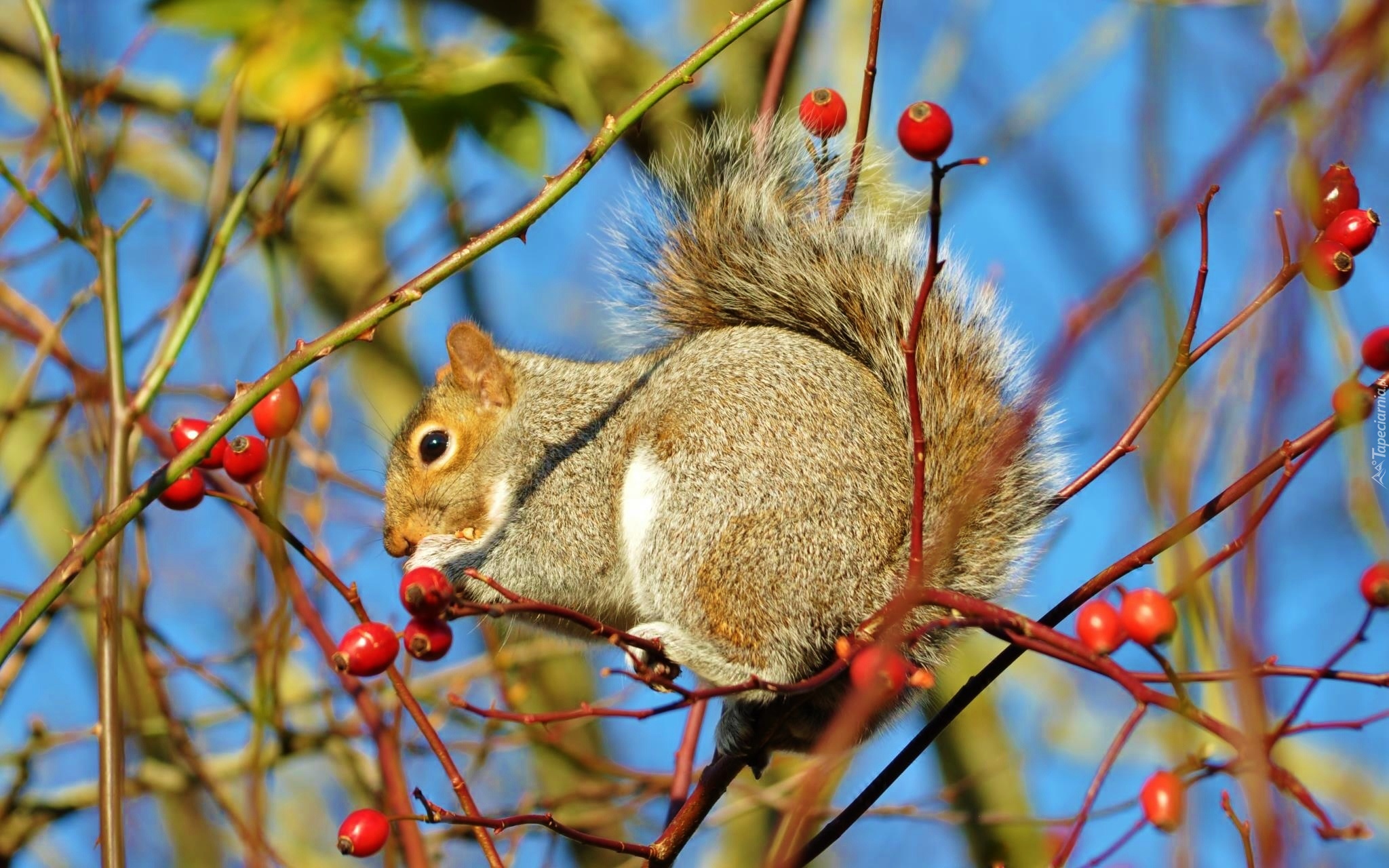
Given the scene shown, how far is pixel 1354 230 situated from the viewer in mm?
1622

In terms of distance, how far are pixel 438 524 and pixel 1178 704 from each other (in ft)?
6.51

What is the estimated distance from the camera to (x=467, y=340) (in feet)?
9.91

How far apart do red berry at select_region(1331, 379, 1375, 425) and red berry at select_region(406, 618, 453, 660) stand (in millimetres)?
1067

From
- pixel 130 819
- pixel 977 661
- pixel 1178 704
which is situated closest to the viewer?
pixel 1178 704

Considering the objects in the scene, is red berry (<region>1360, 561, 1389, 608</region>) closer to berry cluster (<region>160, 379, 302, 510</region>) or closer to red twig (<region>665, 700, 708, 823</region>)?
red twig (<region>665, 700, 708, 823</region>)

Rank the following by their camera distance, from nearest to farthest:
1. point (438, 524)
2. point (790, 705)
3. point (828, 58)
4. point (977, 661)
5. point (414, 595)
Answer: point (414, 595) → point (790, 705) → point (438, 524) → point (977, 661) → point (828, 58)

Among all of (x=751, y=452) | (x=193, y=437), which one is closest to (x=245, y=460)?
(x=193, y=437)

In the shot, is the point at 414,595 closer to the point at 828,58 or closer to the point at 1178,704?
the point at 1178,704

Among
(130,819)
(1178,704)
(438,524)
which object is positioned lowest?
(1178,704)

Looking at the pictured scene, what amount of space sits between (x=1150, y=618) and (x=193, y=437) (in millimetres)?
1276

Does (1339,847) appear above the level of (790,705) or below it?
below

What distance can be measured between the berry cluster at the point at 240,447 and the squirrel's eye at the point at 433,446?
1.01m

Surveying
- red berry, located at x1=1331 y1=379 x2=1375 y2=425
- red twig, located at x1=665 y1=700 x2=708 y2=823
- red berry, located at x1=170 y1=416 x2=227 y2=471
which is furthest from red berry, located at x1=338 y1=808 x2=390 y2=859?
red berry, located at x1=1331 y1=379 x2=1375 y2=425

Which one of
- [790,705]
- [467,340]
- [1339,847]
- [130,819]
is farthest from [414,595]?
[130,819]
